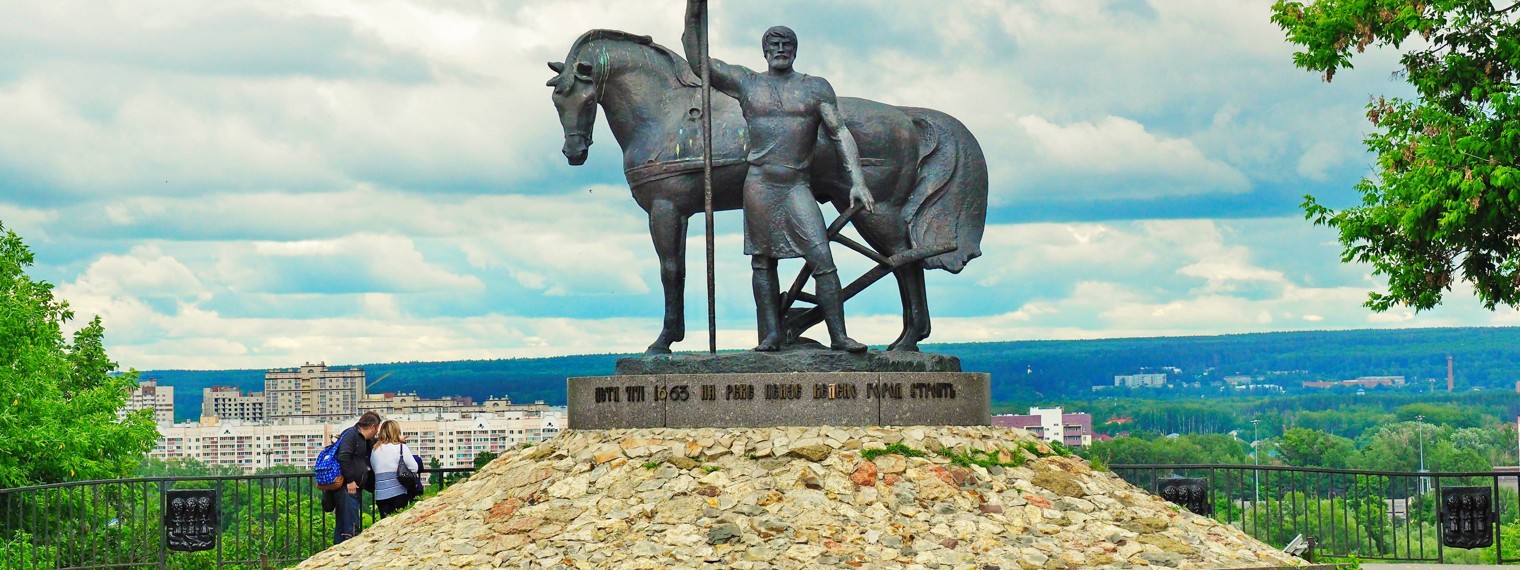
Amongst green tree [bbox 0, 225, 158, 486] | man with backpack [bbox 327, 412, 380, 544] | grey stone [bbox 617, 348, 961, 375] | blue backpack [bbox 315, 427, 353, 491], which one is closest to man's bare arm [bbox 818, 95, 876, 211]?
grey stone [bbox 617, 348, 961, 375]

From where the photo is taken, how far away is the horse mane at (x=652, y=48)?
1403 cm

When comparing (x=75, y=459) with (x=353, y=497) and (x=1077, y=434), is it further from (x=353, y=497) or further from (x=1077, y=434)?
(x=1077, y=434)

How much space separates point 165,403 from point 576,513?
95516 mm

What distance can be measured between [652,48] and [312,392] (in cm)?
9045

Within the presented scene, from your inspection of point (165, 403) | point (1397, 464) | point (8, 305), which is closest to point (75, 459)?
point (8, 305)

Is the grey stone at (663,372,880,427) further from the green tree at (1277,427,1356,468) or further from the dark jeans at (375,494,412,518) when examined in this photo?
the green tree at (1277,427,1356,468)

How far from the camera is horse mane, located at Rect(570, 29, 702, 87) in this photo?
552 inches

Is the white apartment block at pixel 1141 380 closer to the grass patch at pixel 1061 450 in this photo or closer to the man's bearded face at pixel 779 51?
the grass patch at pixel 1061 450

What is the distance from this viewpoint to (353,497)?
13734 mm

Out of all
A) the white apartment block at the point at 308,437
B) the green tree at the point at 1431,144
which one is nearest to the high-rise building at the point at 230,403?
the white apartment block at the point at 308,437

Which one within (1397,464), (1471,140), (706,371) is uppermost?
(1471,140)

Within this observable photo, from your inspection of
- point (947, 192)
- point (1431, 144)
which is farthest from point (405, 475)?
point (1431, 144)

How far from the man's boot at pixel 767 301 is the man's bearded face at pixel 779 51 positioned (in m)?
1.48

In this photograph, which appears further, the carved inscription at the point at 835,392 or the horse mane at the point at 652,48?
the horse mane at the point at 652,48
